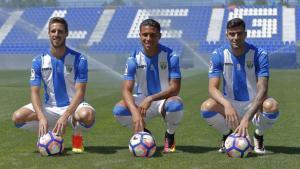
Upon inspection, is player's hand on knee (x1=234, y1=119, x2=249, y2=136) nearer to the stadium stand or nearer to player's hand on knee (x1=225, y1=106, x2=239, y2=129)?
player's hand on knee (x1=225, y1=106, x2=239, y2=129)

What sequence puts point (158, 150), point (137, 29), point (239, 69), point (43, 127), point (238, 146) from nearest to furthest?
point (238, 146) → point (43, 127) → point (239, 69) → point (158, 150) → point (137, 29)

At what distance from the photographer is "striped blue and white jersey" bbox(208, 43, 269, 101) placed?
6.23 metres

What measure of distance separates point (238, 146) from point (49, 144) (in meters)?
1.89

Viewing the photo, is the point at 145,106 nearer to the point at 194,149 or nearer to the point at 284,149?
the point at 194,149

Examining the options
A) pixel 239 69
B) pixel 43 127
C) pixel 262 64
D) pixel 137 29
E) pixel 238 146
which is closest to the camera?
pixel 238 146

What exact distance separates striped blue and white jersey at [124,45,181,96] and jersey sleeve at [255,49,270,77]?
2.78 feet

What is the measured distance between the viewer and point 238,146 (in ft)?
18.8

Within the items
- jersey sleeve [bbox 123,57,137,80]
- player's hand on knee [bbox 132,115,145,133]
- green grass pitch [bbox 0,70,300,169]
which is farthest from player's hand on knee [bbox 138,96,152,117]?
green grass pitch [bbox 0,70,300,169]

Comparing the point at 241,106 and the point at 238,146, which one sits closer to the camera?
the point at 238,146

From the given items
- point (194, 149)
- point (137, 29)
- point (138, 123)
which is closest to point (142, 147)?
point (138, 123)

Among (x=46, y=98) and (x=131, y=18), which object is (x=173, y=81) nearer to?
(x=46, y=98)

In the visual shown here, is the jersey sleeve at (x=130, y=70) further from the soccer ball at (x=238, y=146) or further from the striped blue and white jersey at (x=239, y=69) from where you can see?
the soccer ball at (x=238, y=146)

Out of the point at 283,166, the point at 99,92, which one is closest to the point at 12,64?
the point at 99,92

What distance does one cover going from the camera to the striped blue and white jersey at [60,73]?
6410mm
